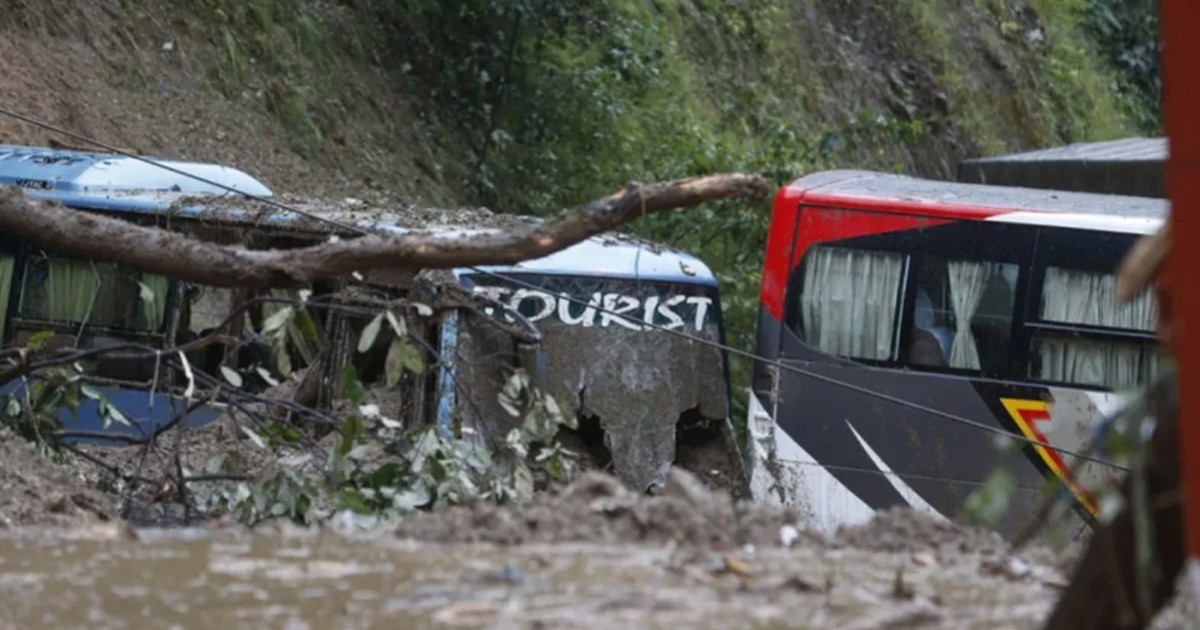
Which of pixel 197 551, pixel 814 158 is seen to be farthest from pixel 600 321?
pixel 814 158

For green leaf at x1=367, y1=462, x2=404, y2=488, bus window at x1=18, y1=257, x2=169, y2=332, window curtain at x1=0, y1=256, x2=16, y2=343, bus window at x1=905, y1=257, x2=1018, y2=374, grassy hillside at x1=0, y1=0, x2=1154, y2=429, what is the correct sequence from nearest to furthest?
green leaf at x1=367, y1=462, x2=404, y2=488, bus window at x1=18, y1=257, x2=169, y2=332, window curtain at x1=0, y1=256, x2=16, y2=343, bus window at x1=905, y1=257, x2=1018, y2=374, grassy hillside at x1=0, y1=0, x2=1154, y2=429

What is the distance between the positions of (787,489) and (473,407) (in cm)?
291

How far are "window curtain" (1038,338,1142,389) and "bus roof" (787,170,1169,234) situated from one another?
27.4 inches

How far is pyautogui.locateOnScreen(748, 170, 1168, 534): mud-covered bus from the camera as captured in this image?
35.1 ft

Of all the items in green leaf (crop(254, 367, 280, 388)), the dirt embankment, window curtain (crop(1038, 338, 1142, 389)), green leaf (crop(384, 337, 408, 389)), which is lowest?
green leaf (crop(254, 367, 280, 388))

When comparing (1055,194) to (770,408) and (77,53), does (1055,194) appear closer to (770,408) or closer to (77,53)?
(770,408)

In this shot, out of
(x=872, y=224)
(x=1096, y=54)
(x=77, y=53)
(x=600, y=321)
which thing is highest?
(x=1096, y=54)

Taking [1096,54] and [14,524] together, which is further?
[1096,54]

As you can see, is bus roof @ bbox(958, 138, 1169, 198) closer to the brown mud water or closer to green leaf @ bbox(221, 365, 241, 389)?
green leaf @ bbox(221, 365, 241, 389)

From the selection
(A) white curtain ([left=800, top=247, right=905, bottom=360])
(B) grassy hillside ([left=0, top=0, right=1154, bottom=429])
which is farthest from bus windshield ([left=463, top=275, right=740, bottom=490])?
(B) grassy hillside ([left=0, top=0, right=1154, bottom=429])

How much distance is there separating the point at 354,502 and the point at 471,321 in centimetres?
207

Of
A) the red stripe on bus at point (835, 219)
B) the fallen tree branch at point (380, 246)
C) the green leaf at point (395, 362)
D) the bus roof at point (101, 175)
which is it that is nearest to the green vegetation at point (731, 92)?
the red stripe on bus at point (835, 219)

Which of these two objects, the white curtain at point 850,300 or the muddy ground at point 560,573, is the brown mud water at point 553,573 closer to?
the muddy ground at point 560,573

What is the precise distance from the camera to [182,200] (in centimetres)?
1020
